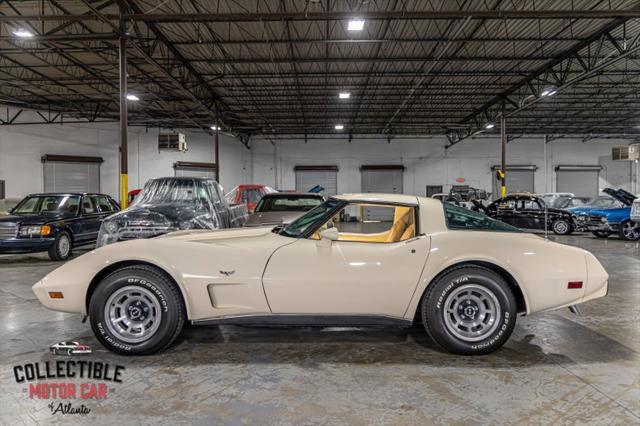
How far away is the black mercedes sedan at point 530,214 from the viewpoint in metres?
13.9

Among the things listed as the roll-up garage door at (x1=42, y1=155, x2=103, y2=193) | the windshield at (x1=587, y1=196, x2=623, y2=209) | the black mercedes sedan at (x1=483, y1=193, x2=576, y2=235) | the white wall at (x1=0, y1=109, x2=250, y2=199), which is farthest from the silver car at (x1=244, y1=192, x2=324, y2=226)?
the white wall at (x1=0, y1=109, x2=250, y2=199)

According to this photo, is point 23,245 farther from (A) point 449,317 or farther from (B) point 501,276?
(B) point 501,276

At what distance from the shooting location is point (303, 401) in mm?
2508

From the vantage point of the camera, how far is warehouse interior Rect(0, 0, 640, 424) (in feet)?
8.63

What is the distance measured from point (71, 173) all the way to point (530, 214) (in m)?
22.0

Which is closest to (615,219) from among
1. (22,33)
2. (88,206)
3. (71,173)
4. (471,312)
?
(471,312)

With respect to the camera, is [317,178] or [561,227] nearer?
[561,227]

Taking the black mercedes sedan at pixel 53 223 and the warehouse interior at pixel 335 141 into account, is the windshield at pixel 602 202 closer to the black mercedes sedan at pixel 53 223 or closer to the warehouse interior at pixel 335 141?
the warehouse interior at pixel 335 141

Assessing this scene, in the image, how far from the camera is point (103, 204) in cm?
997

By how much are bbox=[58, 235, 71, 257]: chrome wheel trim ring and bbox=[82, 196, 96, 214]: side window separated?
0.86 m

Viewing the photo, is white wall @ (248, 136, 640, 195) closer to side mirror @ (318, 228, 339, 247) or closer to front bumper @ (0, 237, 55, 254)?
front bumper @ (0, 237, 55, 254)

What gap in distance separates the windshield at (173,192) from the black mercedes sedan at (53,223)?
261 centimetres

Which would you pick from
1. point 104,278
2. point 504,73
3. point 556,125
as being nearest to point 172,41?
point 104,278

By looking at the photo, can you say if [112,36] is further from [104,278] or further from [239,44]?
[104,278]
